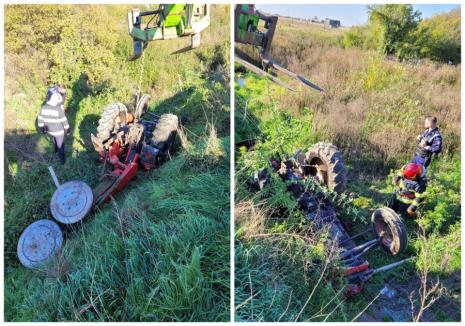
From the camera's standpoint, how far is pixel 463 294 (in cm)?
216

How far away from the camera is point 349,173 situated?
121 inches

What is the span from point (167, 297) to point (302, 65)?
75.7 inches

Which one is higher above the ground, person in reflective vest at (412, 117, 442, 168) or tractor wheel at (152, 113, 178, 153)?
person in reflective vest at (412, 117, 442, 168)

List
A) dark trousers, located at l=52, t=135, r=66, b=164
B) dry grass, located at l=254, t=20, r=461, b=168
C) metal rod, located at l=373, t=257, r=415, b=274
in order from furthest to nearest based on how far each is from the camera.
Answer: dark trousers, located at l=52, t=135, r=66, b=164 < dry grass, located at l=254, t=20, r=461, b=168 < metal rod, located at l=373, t=257, r=415, b=274

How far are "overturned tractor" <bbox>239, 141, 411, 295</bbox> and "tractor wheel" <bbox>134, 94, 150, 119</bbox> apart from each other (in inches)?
59.6

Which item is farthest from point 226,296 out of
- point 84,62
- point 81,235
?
point 84,62

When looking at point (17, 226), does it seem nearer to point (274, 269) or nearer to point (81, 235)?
point (81, 235)

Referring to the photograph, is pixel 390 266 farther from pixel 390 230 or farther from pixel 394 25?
pixel 394 25

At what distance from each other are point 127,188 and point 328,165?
1.93 metres

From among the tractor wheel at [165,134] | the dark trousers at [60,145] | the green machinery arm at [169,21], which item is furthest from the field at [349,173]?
the dark trousers at [60,145]

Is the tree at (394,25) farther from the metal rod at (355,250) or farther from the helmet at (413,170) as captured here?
the metal rod at (355,250)

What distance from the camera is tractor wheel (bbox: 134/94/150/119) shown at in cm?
361

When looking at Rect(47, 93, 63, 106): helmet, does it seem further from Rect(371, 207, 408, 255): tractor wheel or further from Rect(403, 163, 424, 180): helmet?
Rect(403, 163, 424, 180): helmet

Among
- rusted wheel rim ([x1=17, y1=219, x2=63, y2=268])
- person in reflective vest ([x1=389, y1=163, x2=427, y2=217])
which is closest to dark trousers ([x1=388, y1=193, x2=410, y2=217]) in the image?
person in reflective vest ([x1=389, y1=163, x2=427, y2=217])
